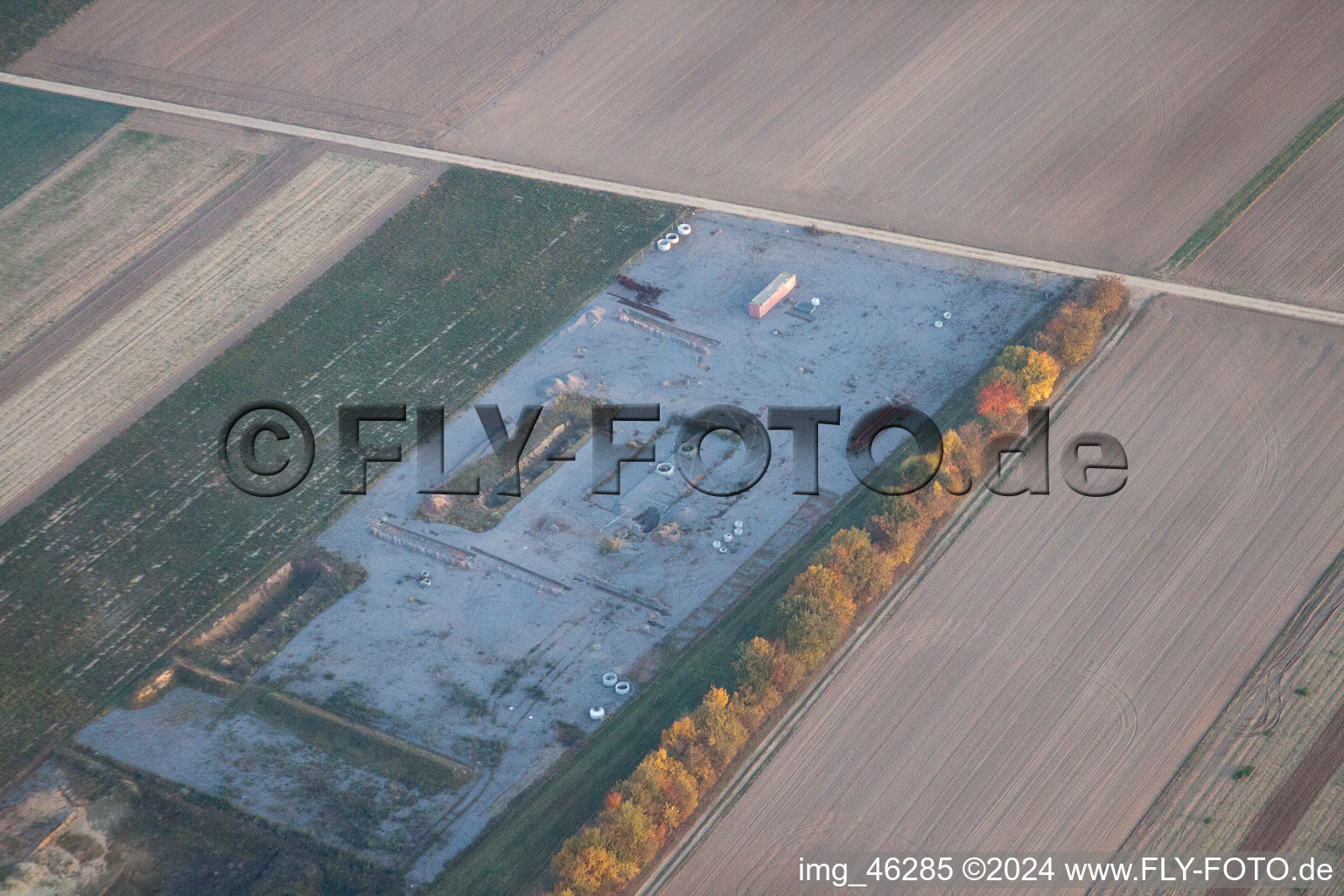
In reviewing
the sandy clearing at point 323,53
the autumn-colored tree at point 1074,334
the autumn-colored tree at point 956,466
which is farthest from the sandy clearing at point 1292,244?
the sandy clearing at point 323,53

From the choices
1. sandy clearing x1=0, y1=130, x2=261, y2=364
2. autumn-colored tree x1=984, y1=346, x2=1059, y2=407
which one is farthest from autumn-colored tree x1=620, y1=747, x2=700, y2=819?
sandy clearing x1=0, y1=130, x2=261, y2=364

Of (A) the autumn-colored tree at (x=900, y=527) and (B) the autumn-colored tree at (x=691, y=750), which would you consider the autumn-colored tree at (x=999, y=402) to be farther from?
(B) the autumn-colored tree at (x=691, y=750)

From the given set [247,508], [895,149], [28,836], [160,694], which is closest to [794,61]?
[895,149]

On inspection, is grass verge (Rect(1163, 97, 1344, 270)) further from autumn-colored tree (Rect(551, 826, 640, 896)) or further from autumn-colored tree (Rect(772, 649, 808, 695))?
autumn-colored tree (Rect(551, 826, 640, 896))

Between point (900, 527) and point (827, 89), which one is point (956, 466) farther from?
point (827, 89)

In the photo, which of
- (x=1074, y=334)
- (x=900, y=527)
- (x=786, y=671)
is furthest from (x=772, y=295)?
(x=786, y=671)

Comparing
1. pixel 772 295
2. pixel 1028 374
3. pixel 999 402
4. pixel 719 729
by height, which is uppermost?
pixel 772 295
